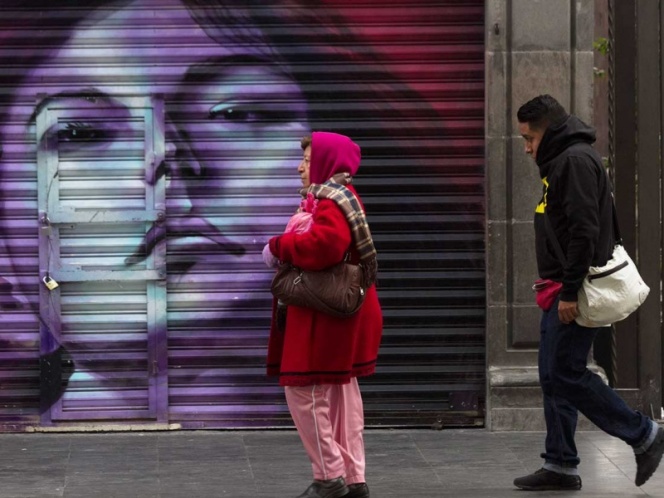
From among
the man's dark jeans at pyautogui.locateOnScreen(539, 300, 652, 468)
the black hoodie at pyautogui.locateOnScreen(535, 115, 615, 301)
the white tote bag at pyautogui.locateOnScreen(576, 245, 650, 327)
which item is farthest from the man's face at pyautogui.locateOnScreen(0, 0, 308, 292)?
the white tote bag at pyautogui.locateOnScreen(576, 245, 650, 327)

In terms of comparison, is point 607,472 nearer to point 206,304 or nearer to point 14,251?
point 206,304

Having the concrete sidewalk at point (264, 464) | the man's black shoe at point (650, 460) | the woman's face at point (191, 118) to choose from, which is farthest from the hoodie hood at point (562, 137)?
the woman's face at point (191, 118)

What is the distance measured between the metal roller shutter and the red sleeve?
86.1 inches

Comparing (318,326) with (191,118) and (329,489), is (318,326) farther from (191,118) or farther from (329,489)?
(191,118)

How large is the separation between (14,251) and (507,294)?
9.94ft

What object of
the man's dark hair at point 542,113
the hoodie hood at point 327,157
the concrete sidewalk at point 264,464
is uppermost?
the man's dark hair at point 542,113

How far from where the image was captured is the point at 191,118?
28.9 ft

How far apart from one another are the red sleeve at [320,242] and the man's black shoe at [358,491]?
110 centimetres

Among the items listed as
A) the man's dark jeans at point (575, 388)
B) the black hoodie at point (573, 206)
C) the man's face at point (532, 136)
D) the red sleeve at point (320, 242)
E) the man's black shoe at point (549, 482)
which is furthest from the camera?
the man's black shoe at point (549, 482)

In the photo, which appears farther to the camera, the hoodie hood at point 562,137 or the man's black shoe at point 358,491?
the hoodie hood at point 562,137

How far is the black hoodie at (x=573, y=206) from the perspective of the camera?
272 inches

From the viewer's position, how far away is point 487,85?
8.82 m

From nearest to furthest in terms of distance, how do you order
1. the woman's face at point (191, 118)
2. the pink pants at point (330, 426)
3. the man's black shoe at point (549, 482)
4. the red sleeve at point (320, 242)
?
the red sleeve at point (320, 242) < the pink pants at point (330, 426) < the man's black shoe at point (549, 482) < the woman's face at point (191, 118)

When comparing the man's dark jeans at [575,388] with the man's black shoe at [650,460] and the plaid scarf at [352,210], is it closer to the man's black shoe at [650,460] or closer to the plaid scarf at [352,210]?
the man's black shoe at [650,460]
